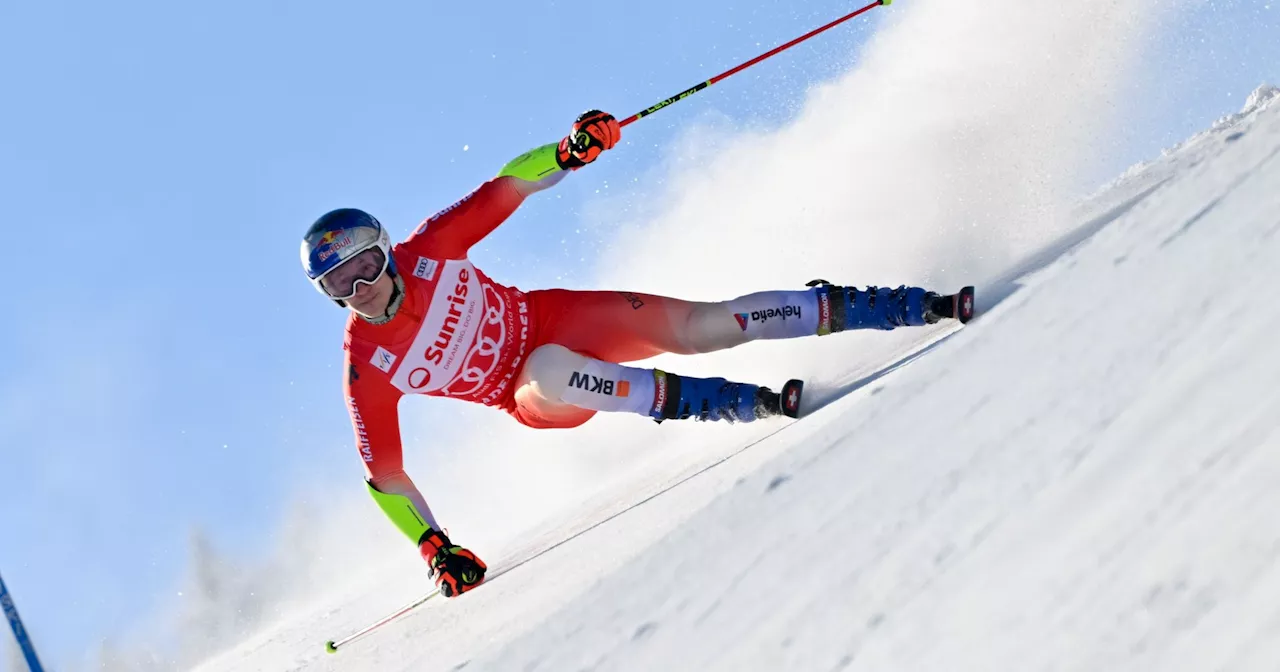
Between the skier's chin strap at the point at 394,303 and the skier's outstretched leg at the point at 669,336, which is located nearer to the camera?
the skier's outstretched leg at the point at 669,336

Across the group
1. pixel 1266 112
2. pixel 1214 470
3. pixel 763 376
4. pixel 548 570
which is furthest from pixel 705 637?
pixel 763 376

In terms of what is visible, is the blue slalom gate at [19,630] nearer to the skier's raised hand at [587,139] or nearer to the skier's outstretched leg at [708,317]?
the skier's outstretched leg at [708,317]

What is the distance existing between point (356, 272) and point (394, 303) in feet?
0.69

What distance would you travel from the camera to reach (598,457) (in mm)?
7781

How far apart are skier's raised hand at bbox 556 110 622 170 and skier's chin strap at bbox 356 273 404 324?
2.71ft

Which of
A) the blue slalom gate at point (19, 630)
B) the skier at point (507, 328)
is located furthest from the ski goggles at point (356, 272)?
the blue slalom gate at point (19, 630)

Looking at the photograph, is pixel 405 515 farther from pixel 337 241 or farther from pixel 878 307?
pixel 878 307

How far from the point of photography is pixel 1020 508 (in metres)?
2.48

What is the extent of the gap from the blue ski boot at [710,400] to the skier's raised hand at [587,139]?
0.94m

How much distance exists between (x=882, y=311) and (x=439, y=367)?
1.84 m

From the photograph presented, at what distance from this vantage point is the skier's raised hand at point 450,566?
517cm

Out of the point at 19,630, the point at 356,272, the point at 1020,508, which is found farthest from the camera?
the point at 19,630

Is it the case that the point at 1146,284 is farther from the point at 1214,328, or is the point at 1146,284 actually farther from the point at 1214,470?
the point at 1214,470

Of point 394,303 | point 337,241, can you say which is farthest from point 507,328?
point 337,241
